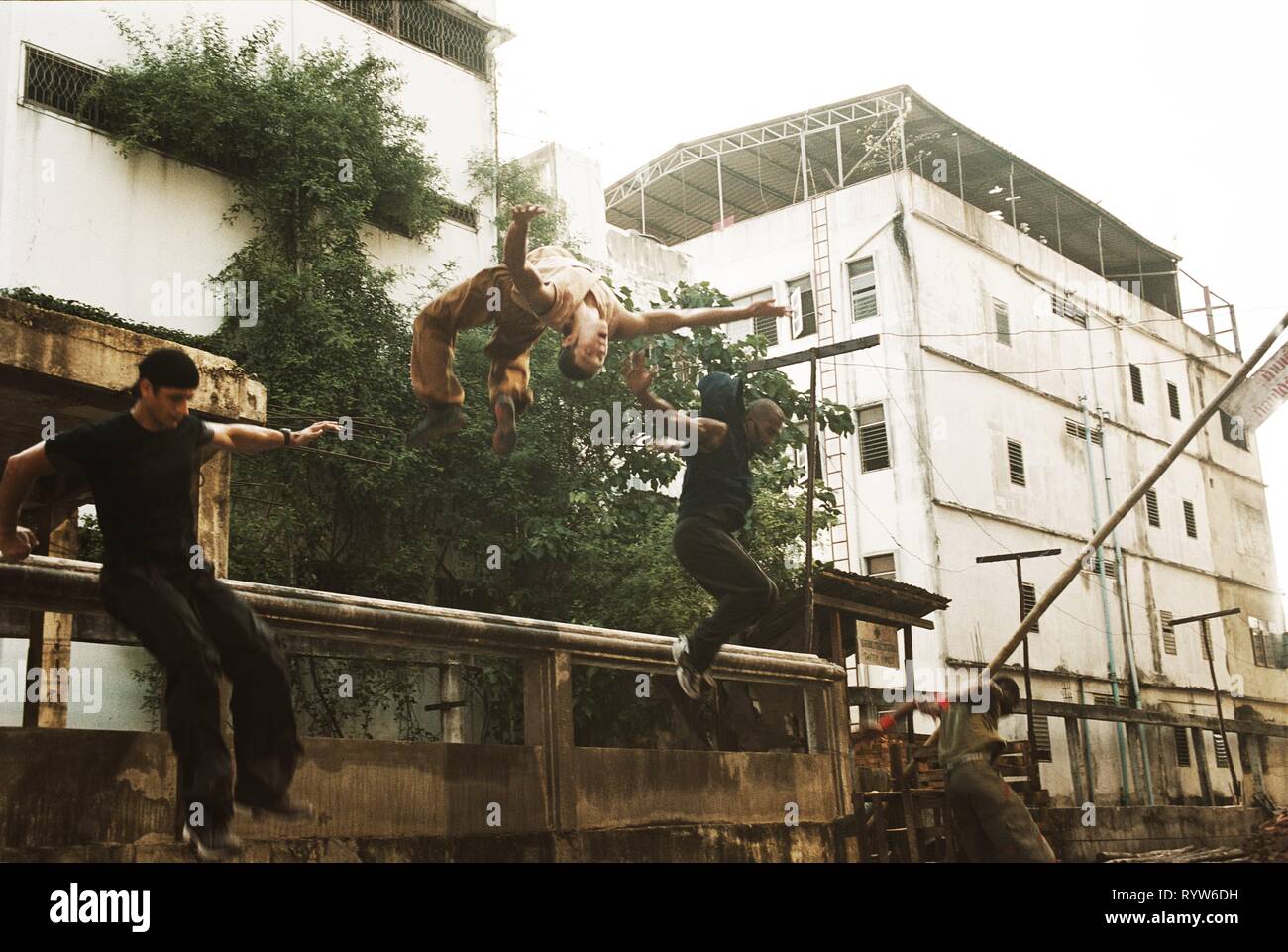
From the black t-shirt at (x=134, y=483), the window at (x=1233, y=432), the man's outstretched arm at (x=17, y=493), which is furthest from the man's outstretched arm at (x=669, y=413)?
the window at (x=1233, y=432)

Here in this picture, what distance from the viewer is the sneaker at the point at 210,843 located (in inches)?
166

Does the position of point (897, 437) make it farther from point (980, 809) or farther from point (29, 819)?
point (29, 819)

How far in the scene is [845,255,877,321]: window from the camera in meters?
12.5

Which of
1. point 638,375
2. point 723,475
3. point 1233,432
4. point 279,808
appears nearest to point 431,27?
point 638,375

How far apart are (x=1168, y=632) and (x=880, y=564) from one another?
8.65 ft

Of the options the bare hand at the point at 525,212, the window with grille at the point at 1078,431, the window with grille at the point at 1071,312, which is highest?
the window with grille at the point at 1071,312

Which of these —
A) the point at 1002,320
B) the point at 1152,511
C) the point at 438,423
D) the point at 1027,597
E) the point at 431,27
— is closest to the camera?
the point at 438,423

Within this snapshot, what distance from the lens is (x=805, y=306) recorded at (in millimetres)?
13297

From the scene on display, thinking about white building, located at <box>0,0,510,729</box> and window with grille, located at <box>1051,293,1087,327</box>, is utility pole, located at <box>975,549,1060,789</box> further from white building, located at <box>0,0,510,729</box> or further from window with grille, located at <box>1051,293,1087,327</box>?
white building, located at <box>0,0,510,729</box>

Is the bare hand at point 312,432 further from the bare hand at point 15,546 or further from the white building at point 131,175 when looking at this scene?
the white building at point 131,175

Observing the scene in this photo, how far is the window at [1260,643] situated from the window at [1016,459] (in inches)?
85.2

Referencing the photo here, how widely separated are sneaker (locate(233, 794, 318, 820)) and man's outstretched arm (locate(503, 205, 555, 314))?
2.71 meters

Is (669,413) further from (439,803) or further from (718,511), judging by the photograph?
(439,803)
